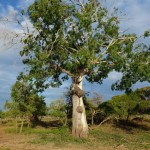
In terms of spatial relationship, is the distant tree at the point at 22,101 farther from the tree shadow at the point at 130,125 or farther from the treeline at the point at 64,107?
the tree shadow at the point at 130,125

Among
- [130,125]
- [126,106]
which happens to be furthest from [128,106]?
[130,125]

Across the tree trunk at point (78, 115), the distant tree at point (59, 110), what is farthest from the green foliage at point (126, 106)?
the tree trunk at point (78, 115)

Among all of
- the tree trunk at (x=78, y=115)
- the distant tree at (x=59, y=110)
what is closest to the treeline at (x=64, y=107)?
the distant tree at (x=59, y=110)

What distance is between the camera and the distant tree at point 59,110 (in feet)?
117

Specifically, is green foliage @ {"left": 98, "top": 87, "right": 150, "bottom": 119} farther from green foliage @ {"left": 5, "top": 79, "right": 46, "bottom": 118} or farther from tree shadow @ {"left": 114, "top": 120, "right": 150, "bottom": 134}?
green foliage @ {"left": 5, "top": 79, "right": 46, "bottom": 118}

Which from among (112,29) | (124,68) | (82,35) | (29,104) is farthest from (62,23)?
(29,104)

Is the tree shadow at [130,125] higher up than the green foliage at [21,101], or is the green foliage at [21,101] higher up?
the green foliage at [21,101]

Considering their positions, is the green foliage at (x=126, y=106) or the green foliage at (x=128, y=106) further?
the green foliage at (x=128, y=106)

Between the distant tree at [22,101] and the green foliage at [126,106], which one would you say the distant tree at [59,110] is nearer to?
the distant tree at [22,101]

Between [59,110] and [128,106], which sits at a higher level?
[128,106]

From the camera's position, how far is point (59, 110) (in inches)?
1416

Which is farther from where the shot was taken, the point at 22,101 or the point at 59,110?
the point at 59,110

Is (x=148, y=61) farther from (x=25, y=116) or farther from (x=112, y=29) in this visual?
(x=25, y=116)

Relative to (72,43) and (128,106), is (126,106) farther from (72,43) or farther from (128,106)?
(72,43)
